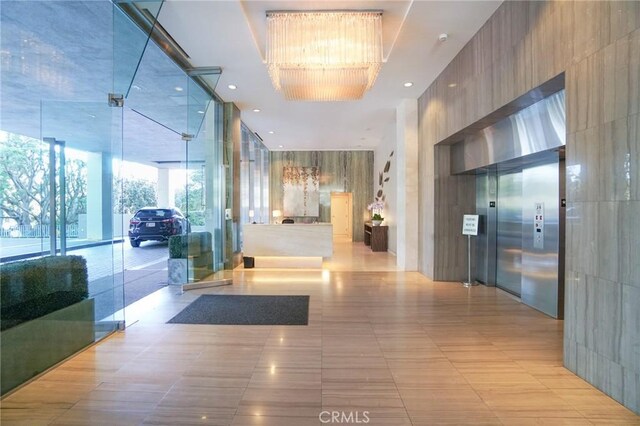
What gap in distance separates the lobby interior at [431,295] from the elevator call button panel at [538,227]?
0.28 metres

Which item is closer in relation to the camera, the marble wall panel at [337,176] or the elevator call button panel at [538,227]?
the elevator call button panel at [538,227]

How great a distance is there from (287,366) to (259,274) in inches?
154

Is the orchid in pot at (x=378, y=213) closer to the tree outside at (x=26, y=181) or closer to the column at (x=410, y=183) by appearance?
the column at (x=410, y=183)

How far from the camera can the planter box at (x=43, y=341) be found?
2.24 metres

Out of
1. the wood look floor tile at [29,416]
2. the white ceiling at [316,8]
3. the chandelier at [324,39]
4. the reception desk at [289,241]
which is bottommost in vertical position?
the wood look floor tile at [29,416]

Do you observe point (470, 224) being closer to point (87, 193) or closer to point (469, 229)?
point (469, 229)

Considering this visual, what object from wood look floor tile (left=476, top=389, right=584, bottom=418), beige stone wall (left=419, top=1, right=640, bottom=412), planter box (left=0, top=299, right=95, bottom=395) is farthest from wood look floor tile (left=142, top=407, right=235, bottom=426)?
beige stone wall (left=419, top=1, right=640, bottom=412)

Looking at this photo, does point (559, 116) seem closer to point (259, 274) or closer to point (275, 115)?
point (259, 274)

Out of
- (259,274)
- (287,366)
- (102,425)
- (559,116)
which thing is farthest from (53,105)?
(559,116)

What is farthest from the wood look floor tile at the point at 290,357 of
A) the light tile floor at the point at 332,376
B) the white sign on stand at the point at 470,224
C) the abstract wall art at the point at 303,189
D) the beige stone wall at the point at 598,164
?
the abstract wall art at the point at 303,189

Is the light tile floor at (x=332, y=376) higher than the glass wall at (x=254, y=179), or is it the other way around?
the glass wall at (x=254, y=179)

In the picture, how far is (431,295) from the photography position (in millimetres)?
4711

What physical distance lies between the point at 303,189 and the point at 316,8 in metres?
8.82

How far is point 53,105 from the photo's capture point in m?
3.10
